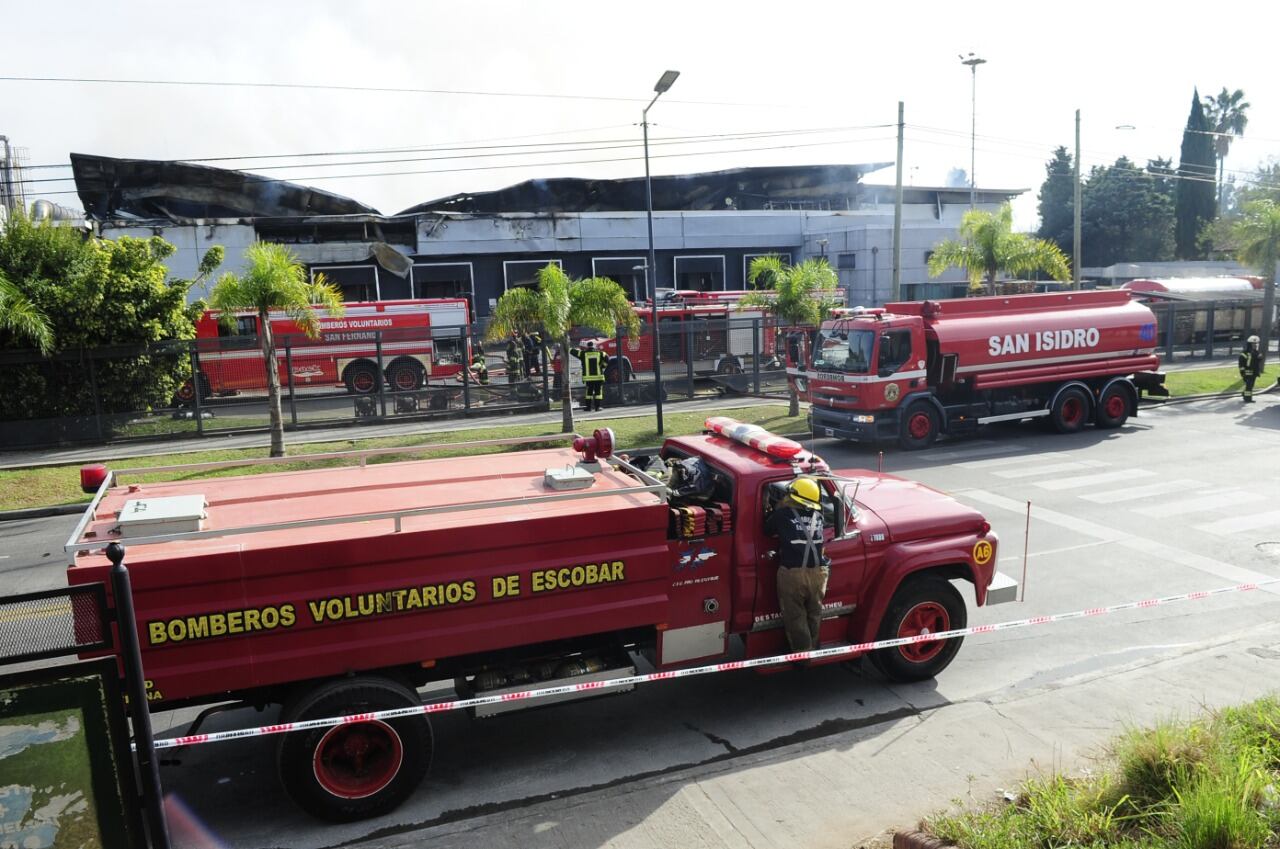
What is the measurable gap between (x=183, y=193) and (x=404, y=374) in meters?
28.9

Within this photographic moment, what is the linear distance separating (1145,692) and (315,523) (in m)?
6.68

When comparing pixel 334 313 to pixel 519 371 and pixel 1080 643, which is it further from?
pixel 1080 643

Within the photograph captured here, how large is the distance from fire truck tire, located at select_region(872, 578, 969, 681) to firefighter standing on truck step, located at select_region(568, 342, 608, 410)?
55.2 ft

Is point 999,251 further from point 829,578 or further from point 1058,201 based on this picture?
point 1058,201

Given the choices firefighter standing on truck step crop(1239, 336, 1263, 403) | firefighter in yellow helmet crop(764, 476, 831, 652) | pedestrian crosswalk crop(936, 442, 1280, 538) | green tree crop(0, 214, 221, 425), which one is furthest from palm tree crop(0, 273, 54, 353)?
firefighter standing on truck step crop(1239, 336, 1263, 403)

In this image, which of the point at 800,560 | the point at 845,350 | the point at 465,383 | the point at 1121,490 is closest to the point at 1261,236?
the point at 845,350

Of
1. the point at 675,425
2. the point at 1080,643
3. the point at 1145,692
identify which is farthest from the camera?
the point at 675,425

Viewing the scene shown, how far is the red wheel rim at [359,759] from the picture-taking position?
571 cm

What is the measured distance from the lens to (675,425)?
21734mm

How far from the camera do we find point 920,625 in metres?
7.50

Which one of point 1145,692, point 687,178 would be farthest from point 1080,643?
point 687,178

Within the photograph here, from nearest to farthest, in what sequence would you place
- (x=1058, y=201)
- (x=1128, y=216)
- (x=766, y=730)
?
(x=766, y=730)
(x=1128, y=216)
(x=1058, y=201)

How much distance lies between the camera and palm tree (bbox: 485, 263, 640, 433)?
19.1 meters

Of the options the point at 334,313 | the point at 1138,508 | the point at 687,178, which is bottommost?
the point at 1138,508
